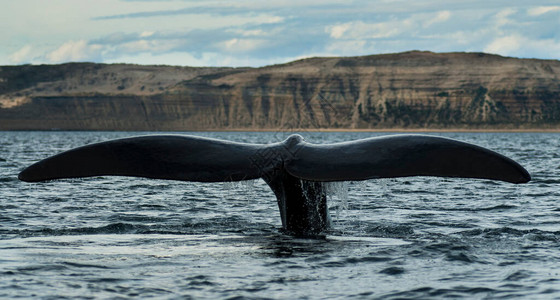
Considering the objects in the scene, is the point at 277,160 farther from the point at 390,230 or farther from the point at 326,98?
the point at 326,98

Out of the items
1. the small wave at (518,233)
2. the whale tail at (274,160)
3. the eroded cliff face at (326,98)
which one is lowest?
the small wave at (518,233)

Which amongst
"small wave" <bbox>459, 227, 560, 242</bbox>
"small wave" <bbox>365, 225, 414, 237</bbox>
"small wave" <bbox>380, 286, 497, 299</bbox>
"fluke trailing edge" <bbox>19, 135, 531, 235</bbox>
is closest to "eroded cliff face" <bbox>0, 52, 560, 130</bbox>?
"small wave" <bbox>365, 225, 414, 237</bbox>

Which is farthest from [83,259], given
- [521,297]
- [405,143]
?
[521,297]

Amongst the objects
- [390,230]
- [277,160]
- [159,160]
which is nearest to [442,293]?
[277,160]

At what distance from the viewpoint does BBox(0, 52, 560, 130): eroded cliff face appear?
129375 millimetres

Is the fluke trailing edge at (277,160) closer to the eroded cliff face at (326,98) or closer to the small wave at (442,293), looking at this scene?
the small wave at (442,293)

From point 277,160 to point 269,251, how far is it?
127cm

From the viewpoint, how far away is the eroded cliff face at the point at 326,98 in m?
129

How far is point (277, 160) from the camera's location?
8.16m

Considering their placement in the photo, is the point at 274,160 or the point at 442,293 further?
the point at 274,160

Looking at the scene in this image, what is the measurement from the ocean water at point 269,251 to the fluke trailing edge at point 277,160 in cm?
42

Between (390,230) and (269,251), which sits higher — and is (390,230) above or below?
below

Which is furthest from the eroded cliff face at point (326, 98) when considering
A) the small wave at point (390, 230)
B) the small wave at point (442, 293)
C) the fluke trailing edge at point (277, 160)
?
the small wave at point (442, 293)

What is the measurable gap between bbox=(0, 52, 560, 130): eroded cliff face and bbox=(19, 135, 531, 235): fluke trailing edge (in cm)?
11598
